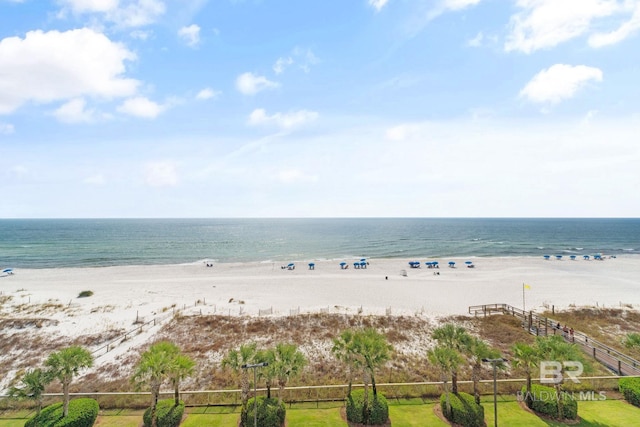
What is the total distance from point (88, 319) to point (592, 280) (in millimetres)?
75091

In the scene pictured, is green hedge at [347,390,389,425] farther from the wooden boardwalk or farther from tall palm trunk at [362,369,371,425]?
the wooden boardwalk

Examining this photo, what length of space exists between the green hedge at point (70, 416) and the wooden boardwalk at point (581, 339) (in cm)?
3359

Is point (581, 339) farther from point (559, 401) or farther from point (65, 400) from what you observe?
point (65, 400)

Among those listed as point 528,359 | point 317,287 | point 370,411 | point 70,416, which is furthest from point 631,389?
point 317,287

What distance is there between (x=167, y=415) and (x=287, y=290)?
3174 cm

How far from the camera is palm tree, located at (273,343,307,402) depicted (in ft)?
54.5

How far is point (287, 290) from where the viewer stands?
48062 mm

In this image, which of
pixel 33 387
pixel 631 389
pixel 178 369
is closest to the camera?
pixel 33 387

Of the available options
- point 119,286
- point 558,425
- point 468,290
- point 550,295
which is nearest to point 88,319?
point 119,286

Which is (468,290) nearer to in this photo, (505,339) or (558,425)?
(505,339)

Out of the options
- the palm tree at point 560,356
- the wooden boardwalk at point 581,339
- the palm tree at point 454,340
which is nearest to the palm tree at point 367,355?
the palm tree at point 454,340

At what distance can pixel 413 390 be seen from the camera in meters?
19.7

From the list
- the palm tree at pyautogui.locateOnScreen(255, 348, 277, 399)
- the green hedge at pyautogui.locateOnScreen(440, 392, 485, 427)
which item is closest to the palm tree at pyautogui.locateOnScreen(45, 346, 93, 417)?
the palm tree at pyautogui.locateOnScreen(255, 348, 277, 399)

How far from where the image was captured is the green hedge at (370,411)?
16.8 metres
